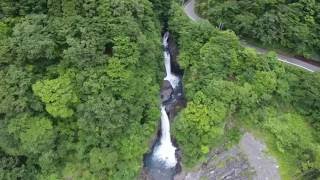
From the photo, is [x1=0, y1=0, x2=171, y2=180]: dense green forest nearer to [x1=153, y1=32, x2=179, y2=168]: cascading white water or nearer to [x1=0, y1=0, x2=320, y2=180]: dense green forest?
[x1=0, y1=0, x2=320, y2=180]: dense green forest

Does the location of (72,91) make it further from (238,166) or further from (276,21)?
(276,21)

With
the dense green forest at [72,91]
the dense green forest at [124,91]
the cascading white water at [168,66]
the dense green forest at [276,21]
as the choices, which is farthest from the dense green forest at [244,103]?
the dense green forest at [72,91]

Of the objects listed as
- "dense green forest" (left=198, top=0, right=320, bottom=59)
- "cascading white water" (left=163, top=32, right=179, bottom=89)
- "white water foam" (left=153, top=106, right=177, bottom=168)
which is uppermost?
"dense green forest" (left=198, top=0, right=320, bottom=59)

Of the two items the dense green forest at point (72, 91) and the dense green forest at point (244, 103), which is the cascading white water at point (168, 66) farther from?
the dense green forest at point (72, 91)

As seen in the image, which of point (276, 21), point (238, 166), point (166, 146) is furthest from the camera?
point (166, 146)

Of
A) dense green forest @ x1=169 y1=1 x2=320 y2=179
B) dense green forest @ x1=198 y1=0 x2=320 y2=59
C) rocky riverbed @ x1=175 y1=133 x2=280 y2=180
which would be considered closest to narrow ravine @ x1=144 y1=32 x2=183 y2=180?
rocky riverbed @ x1=175 y1=133 x2=280 y2=180

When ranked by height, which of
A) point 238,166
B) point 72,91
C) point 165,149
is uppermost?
point 72,91

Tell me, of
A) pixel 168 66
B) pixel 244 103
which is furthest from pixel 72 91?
pixel 244 103

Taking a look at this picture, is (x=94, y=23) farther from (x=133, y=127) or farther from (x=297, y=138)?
(x=297, y=138)
